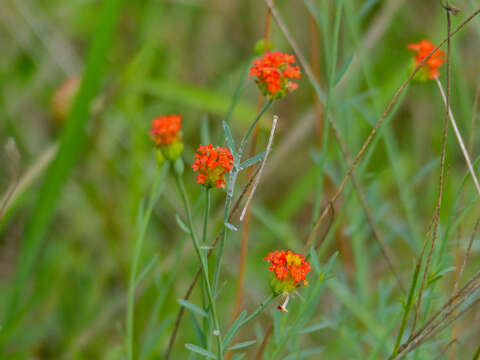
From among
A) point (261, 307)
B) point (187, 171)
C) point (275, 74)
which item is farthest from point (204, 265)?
point (187, 171)

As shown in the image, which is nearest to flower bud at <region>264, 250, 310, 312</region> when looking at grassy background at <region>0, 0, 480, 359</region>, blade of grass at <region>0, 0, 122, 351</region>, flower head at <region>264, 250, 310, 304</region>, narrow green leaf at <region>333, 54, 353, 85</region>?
flower head at <region>264, 250, 310, 304</region>

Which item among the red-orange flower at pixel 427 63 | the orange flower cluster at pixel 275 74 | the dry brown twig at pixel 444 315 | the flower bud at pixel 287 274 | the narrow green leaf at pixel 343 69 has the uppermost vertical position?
the red-orange flower at pixel 427 63

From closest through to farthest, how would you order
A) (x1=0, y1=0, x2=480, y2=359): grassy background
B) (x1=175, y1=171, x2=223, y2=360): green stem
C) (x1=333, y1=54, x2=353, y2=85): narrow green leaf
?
1. (x1=175, y1=171, x2=223, y2=360): green stem
2. (x1=333, y1=54, x2=353, y2=85): narrow green leaf
3. (x1=0, y1=0, x2=480, y2=359): grassy background

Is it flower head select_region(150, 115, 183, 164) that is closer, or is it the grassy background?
flower head select_region(150, 115, 183, 164)

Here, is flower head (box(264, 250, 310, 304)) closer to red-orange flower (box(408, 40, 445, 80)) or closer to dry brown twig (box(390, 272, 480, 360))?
dry brown twig (box(390, 272, 480, 360))

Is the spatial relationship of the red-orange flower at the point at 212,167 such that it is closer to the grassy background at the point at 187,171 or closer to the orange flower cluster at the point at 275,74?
the orange flower cluster at the point at 275,74

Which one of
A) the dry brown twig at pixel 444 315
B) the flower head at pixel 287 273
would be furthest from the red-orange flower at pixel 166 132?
the dry brown twig at pixel 444 315
